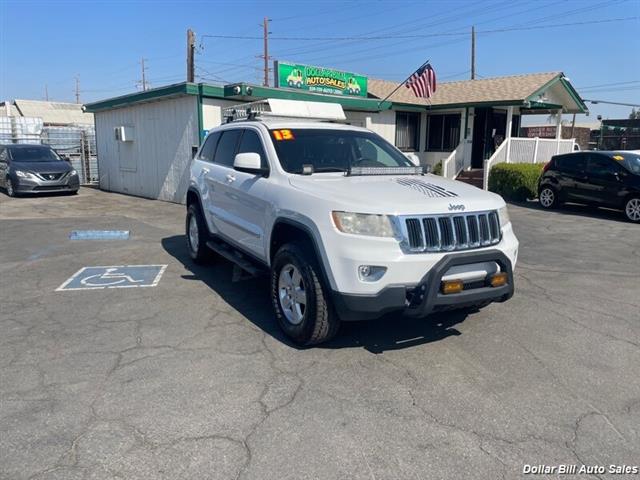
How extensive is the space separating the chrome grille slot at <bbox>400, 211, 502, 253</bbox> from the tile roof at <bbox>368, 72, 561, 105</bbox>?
15.4 m

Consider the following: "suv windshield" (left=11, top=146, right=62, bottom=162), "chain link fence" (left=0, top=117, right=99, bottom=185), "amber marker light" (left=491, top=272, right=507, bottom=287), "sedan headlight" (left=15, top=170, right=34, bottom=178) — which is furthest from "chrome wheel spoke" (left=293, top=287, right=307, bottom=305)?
"chain link fence" (left=0, top=117, right=99, bottom=185)

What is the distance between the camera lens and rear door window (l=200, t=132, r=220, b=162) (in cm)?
669

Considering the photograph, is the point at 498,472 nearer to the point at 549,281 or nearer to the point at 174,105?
the point at 549,281

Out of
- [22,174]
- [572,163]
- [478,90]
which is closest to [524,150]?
[478,90]

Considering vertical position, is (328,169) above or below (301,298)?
above

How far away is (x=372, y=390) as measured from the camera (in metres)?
3.52

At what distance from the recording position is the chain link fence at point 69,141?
66.9 ft

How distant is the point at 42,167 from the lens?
1559cm

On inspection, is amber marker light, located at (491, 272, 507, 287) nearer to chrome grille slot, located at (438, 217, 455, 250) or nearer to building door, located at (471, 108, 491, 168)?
chrome grille slot, located at (438, 217, 455, 250)

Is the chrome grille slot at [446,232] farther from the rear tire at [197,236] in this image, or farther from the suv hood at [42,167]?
the suv hood at [42,167]

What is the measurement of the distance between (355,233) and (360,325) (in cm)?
135

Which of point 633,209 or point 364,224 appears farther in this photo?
point 633,209

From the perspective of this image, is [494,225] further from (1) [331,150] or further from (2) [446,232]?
(1) [331,150]

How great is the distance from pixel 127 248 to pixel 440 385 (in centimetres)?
624
